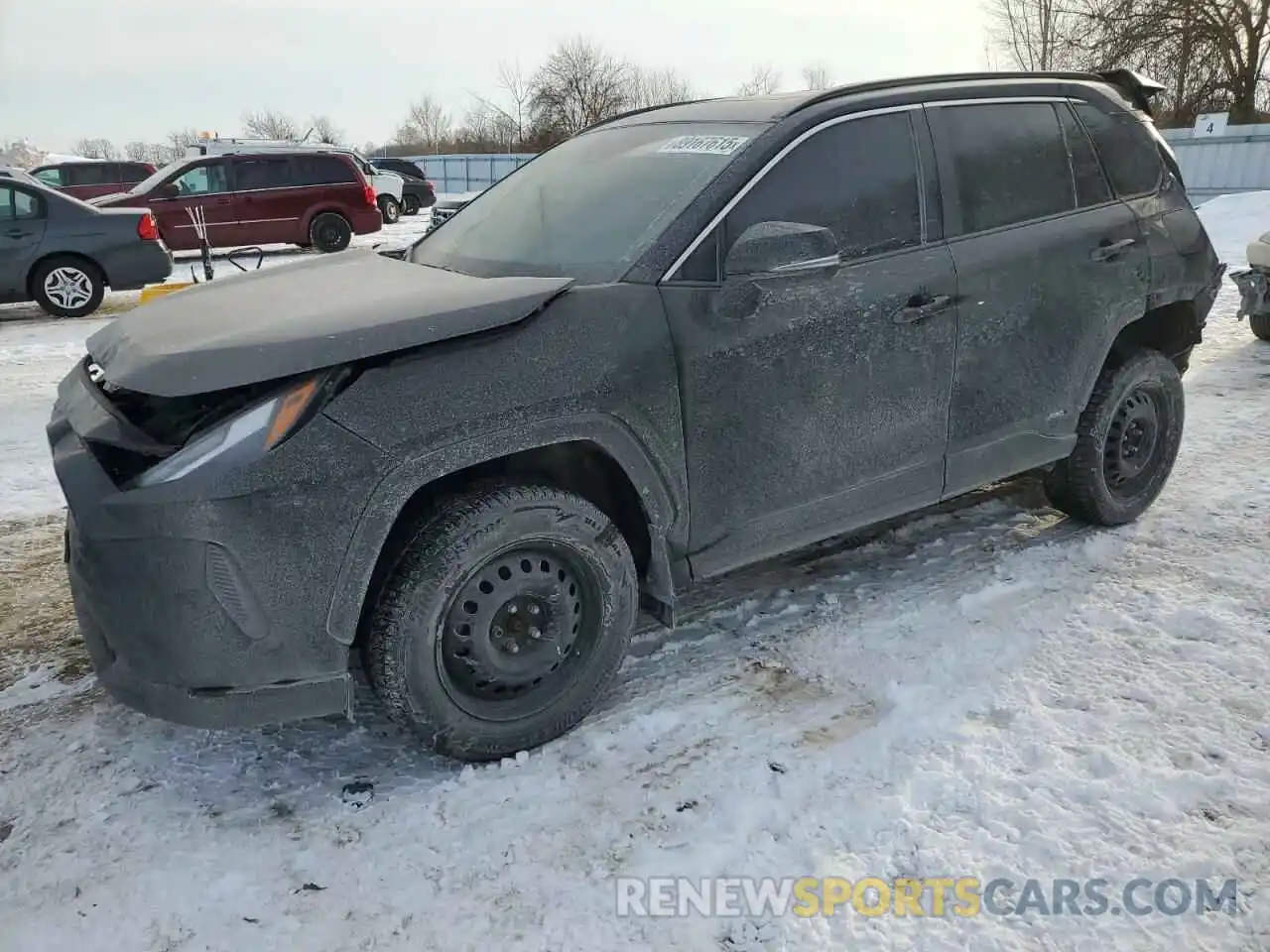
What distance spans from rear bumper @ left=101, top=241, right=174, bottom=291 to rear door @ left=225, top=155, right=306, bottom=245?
17.7 feet

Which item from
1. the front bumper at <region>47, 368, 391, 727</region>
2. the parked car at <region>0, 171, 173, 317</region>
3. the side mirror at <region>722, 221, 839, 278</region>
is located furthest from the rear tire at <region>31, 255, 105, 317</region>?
the side mirror at <region>722, 221, 839, 278</region>

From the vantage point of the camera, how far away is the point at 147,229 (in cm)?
1081

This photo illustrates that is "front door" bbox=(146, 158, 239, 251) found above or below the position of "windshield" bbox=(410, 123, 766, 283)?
above

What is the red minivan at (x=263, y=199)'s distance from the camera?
15195 mm

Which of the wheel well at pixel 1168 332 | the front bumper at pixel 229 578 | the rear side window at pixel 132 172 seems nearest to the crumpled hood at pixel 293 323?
the front bumper at pixel 229 578

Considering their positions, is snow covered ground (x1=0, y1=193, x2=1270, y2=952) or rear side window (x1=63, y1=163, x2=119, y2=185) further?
rear side window (x1=63, y1=163, x2=119, y2=185)

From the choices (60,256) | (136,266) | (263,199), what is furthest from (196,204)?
(60,256)

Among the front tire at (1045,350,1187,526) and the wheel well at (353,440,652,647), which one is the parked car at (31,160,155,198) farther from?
the front tire at (1045,350,1187,526)

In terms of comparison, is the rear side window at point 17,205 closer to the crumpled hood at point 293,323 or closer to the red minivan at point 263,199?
the red minivan at point 263,199

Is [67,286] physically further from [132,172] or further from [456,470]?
[132,172]

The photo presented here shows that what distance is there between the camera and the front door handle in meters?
3.18

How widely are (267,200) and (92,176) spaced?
7315 millimetres

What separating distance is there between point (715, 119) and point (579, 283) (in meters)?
0.93

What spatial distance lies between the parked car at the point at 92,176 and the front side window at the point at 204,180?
512 cm
